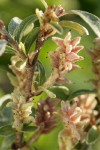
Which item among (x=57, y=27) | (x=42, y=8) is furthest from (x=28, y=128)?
(x=42, y=8)

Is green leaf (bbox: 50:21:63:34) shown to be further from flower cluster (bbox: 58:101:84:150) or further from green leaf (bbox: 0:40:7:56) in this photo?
flower cluster (bbox: 58:101:84:150)

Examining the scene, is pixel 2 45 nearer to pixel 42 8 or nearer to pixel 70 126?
pixel 70 126

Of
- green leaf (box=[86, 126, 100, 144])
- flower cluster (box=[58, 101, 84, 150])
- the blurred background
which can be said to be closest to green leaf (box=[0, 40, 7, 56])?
flower cluster (box=[58, 101, 84, 150])

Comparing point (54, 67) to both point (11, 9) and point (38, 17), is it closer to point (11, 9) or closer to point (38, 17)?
point (38, 17)

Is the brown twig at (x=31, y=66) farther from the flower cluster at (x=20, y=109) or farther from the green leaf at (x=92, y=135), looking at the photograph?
the green leaf at (x=92, y=135)

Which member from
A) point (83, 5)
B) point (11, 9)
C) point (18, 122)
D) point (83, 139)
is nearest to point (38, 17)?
point (18, 122)

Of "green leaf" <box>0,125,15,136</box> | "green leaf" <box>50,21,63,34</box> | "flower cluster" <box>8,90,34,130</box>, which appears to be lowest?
"green leaf" <box>0,125,15,136</box>
